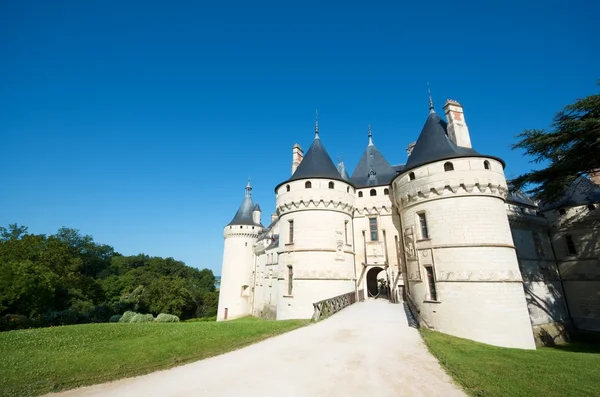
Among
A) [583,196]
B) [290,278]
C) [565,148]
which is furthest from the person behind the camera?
[583,196]

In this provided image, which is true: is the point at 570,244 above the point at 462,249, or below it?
above

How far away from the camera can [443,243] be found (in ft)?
48.2

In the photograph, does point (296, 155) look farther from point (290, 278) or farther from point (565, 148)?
point (565, 148)

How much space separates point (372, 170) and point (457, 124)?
7872 millimetres

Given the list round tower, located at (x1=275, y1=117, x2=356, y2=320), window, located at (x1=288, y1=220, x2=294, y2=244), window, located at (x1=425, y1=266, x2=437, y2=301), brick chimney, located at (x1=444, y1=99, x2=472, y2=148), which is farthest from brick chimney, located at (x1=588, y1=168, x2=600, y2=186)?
window, located at (x1=288, y1=220, x2=294, y2=244)

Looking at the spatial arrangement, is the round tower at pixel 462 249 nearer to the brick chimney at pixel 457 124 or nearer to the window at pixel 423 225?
the window at pixel 423 225

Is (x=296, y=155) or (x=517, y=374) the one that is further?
(x=296, y=155)

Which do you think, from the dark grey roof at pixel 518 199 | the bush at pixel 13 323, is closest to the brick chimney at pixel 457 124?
the dark grey roof at pixel 518 199

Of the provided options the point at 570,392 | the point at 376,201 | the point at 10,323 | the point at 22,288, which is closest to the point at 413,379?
the point at 570,392

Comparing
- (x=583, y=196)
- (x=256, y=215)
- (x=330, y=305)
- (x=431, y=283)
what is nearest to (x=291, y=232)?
(x=330, y=305)

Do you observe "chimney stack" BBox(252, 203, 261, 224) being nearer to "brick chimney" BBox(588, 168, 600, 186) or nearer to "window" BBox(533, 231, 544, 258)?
"window" BBox(533, 231, 544, 258)

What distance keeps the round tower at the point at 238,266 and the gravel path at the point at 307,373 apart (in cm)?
2970

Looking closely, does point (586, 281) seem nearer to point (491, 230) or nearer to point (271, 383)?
point (491, 230)

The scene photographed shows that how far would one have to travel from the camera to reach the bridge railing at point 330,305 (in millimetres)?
12797
